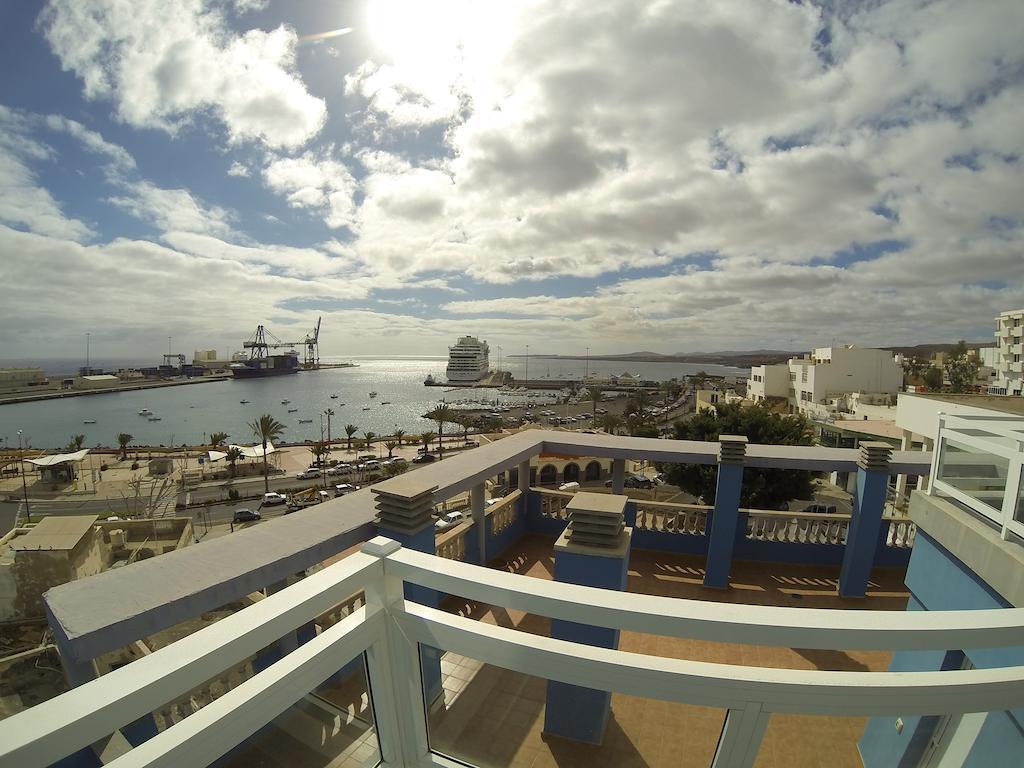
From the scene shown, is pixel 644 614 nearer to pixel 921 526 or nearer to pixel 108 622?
pixel 108 622

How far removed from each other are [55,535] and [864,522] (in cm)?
1551

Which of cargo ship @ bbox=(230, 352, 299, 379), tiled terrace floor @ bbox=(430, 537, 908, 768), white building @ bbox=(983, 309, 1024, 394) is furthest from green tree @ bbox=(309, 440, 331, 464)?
cargo ship @ bbox=(230, 352, 299, 379)

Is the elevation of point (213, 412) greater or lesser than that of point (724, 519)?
lesser

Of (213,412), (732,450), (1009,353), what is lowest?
(213,412)

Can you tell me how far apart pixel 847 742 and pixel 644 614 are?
1.86 meters

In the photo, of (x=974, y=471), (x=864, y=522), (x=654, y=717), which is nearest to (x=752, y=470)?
(x=864, y=522)

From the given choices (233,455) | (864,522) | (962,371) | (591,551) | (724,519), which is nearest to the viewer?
(591,551)

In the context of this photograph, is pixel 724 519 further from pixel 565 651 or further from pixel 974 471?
pixel 565 651

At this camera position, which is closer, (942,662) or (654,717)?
(654,717)

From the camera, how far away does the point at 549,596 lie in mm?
1130

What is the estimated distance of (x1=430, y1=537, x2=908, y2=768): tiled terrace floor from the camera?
1.33m

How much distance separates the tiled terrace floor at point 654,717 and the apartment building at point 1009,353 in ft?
136

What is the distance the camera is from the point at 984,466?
8.11ft

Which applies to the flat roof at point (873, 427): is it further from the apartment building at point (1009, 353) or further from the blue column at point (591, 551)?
the blue column at point (591, 551)
